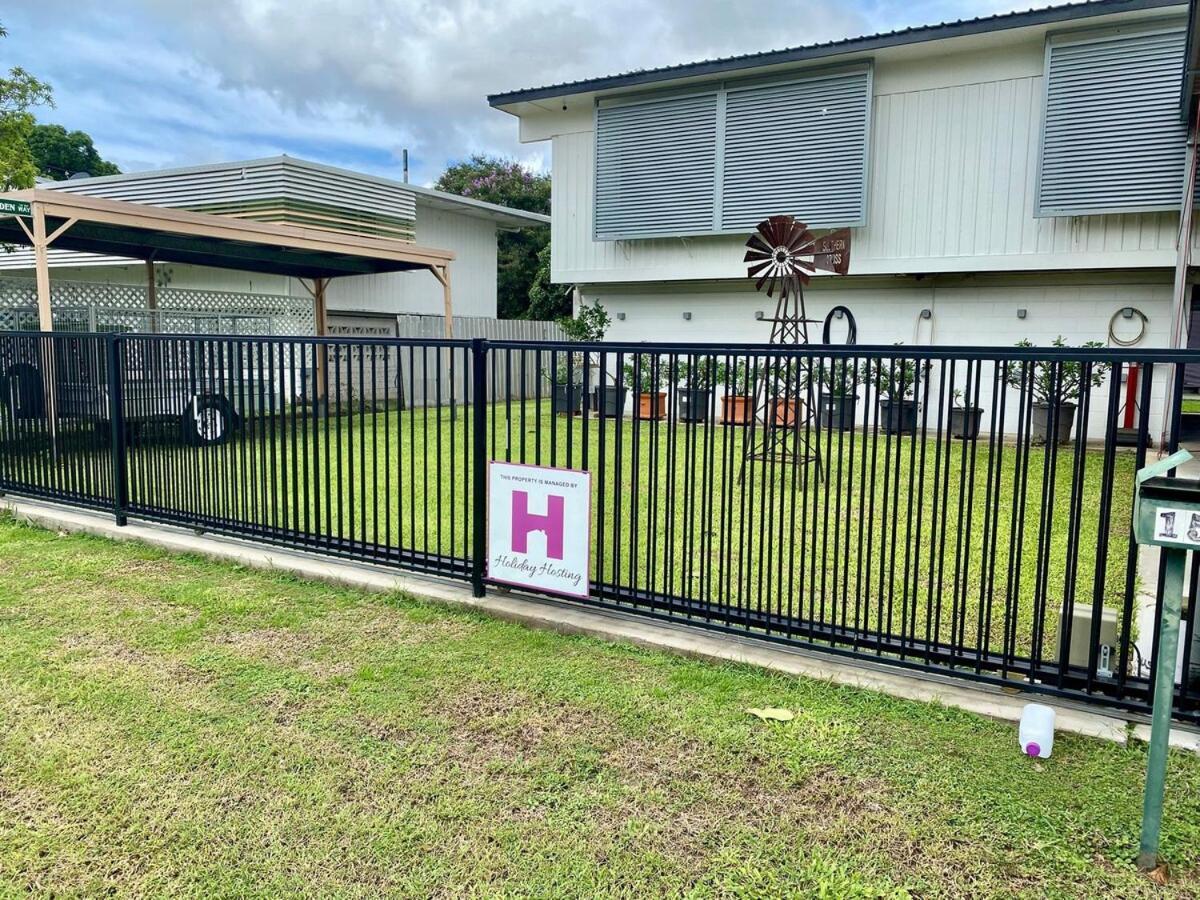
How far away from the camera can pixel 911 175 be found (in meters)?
12.5

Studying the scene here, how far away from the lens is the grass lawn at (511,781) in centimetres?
219

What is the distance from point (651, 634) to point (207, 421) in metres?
3.51

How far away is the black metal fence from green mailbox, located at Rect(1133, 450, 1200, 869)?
0.64 metres

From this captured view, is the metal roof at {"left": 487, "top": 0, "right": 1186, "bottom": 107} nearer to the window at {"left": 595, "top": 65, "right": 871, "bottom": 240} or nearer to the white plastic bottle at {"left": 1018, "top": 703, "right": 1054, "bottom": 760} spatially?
the window at {"left": 595, "top": 65, "right": 871, "bottom": 240}

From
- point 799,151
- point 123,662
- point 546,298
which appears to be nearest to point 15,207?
point 123,662

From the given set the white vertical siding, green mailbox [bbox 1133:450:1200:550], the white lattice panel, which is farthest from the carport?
green mailbox [bbox 1133:450:1200:550]

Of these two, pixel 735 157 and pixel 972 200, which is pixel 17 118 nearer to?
pixel 735 157

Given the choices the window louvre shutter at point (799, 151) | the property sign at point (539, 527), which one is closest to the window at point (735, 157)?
the window louvre shutter at point (799, 151)

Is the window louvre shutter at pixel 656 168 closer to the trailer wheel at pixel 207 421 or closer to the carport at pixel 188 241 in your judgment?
the carport at pixel 188 241

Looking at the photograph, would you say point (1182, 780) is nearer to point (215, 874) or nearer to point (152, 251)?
point (215, 874)

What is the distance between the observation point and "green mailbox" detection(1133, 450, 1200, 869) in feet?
6.79

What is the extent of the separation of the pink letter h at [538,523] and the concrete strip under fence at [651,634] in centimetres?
33

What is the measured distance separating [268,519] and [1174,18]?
40.9ft

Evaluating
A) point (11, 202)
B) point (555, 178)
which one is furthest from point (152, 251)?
point (555, 178)
